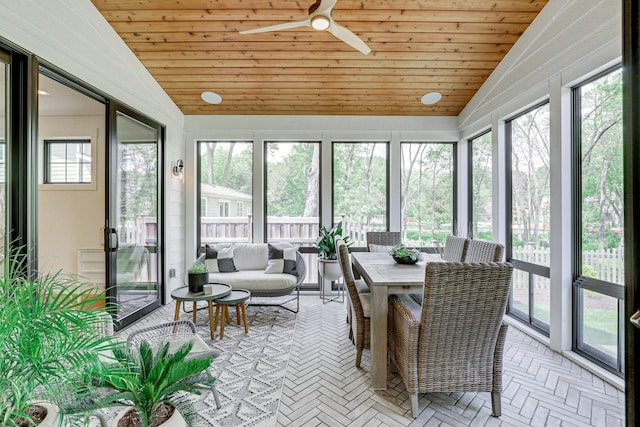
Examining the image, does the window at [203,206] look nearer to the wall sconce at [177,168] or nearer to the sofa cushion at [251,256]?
the wall sconce at [177,168]

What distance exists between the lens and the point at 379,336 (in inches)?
90.7

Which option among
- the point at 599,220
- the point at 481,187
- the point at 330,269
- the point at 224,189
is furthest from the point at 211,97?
the point at 599,220

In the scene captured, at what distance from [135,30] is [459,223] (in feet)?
16.3

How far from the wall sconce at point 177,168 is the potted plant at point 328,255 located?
233cm

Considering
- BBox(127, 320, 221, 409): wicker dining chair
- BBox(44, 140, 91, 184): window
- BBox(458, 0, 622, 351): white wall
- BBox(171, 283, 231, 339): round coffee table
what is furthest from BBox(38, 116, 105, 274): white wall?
BBox(458, 0, 622, 351): white wall

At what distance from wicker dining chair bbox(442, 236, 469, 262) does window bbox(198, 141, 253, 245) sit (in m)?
3.00

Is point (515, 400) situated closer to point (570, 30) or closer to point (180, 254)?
point (570, 30)

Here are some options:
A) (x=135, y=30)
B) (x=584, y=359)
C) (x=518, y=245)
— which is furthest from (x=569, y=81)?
(x=135, y=30)

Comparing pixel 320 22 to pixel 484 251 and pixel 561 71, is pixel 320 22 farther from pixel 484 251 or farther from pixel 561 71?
pixel 484 251

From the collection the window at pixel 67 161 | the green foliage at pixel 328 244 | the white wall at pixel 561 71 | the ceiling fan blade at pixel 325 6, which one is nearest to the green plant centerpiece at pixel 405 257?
the white wall at pixel 561 71

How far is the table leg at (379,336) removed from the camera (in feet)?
7.52

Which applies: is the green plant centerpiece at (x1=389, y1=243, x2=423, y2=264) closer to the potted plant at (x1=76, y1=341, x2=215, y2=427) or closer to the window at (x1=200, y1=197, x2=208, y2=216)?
the potted plant at (x1=76, y1=341, x2=215, y2=427)

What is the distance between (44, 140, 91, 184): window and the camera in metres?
4.19

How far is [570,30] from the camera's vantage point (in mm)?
2734
